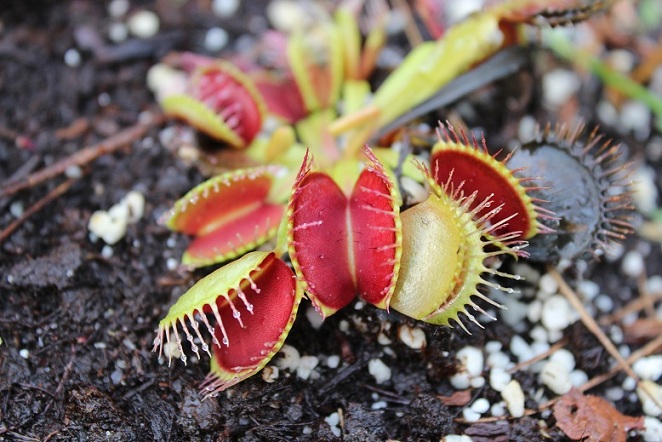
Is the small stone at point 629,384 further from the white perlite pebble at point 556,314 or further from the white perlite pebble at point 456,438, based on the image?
the white perlite pebble at point 456,438

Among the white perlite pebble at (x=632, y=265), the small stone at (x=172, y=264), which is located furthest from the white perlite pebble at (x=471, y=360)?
the small stone at (x=172, y=264)

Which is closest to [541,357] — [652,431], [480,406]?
[480,406]

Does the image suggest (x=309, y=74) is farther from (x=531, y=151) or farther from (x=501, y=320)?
(x=501, y=320)

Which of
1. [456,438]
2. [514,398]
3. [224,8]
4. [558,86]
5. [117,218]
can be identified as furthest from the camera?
[224,8]

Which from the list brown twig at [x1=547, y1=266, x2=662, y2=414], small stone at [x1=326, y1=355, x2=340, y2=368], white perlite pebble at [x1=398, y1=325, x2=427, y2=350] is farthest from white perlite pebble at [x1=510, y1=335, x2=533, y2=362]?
small stone at [x1=326, y1=355, x2=340, y2=368]

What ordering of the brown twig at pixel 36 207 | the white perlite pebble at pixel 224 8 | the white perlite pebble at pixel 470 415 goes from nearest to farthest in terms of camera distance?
the white perlite pebble at pixel 470 415 → the brown twig at pixel 36 207 → the white perlite pebble at pixel 224 8

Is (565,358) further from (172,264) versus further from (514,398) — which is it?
(172,264)
